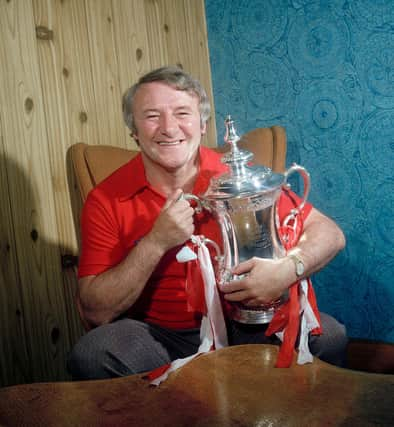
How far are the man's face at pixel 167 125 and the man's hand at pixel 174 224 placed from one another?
186 millimetres

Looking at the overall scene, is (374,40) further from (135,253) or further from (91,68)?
(135,253)

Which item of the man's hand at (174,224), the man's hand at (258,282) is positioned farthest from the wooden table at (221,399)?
the man's hand at (174,224)

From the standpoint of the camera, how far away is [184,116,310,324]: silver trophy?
3.66ft

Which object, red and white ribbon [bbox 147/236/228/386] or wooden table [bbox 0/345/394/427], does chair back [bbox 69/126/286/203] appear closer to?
red and white ribbon [bbox 147/236/228/386]

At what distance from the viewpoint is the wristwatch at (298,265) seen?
47.2 inches

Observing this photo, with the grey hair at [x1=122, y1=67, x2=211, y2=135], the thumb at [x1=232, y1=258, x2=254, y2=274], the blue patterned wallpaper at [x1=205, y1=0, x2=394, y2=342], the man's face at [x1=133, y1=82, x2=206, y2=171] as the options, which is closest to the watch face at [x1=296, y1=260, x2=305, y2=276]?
the thumb at [x1=232, y1=258, x2=254, y2=274]

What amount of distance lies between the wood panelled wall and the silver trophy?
672 millimetres

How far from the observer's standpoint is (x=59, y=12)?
1.71 meters

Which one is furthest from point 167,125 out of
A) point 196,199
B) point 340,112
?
point 340,112

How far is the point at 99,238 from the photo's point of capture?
138 centimetres

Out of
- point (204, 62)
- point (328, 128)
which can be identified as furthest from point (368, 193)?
point (204, 62)

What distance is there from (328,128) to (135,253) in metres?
0.93

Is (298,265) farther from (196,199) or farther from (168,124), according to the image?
(168,124)

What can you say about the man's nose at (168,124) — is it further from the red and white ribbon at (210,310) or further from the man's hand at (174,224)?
the red and white ribbon at (210,310)
